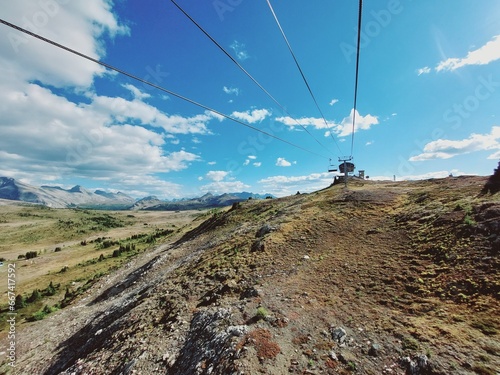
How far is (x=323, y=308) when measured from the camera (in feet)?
45.2

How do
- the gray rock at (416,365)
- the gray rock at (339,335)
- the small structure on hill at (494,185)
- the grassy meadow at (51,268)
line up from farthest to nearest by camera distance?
the grassy meadow at (51,268)
the small structure on hill at (494,185)
the gray rock at (339,335)
the gray rock at (416,365)

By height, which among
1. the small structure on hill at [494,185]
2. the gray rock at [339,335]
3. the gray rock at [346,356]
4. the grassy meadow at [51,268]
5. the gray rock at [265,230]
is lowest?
the grassy meadow at [51,268]

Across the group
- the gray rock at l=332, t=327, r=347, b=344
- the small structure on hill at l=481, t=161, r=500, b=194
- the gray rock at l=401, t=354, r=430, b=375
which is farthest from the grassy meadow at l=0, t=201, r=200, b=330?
the small structure on hill at l=481, t=161, r=500, b=194

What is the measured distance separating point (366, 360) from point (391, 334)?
1887 millimetres

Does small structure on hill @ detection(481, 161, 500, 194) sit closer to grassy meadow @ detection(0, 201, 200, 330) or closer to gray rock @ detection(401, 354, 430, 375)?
gray rock @ detection(401, 354, 430, 375)

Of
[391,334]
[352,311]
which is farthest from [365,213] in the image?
[391,334]

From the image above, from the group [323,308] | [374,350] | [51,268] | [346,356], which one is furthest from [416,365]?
[51,268]

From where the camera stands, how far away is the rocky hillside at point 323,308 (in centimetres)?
1019

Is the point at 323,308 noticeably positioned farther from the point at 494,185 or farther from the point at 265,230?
the point at 494,185

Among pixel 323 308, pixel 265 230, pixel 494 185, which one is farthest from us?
pixel 265 230

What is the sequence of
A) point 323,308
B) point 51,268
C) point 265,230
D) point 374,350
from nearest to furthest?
point 374,350 → point 323,308 → point 265,230 → point 51,268

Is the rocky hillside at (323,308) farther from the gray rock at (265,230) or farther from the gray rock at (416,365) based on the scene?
the gray rock at (265,230)

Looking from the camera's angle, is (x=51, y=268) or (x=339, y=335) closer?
(x=339, y=335)

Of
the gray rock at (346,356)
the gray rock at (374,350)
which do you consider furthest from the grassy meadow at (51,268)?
the gray rock at (374,350)
